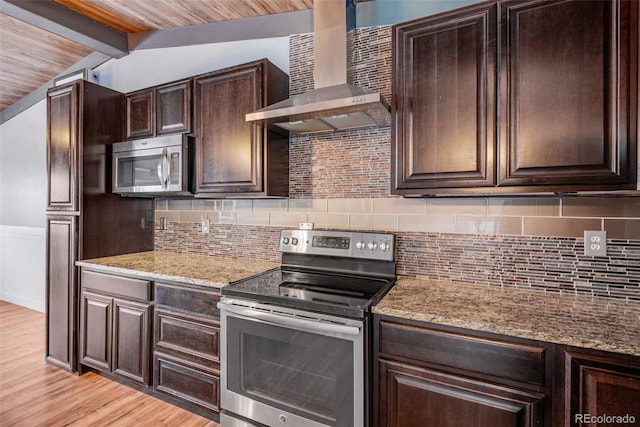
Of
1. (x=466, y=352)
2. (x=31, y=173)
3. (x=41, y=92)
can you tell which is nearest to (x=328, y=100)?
(x=466, y=352)

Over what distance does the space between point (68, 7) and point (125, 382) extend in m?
2.98

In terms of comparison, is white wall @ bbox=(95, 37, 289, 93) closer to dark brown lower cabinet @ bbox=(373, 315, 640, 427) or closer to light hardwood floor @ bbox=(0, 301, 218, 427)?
dark brown lower cabinet @ bbox=(373, 315, 640, 427)

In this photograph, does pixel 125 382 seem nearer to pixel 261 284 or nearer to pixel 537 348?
pixel 261 284

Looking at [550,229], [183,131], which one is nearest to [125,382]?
[183,131]

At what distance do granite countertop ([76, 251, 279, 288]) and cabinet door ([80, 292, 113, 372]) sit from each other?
244 millimetres

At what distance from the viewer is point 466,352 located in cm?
128

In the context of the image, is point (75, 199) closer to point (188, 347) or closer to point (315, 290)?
point (188, 347)

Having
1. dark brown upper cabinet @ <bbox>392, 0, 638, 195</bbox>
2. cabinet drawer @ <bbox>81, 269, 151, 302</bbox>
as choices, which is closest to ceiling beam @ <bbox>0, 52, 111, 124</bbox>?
cabinet drawer @ <bbox>81, 269, 151, 302</bbox>

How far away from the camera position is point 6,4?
93.2 inches

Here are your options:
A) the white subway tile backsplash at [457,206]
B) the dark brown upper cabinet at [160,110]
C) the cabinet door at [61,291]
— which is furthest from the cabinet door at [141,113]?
the white subway tile backsplash at [457,206]

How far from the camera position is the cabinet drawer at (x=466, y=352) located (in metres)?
1.19

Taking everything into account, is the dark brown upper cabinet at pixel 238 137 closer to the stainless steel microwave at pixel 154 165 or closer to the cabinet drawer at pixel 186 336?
the stainless steel microwave at pixel 154 165

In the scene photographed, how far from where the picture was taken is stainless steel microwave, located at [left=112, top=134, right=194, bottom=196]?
7.61 feet

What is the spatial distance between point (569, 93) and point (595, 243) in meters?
0.74
